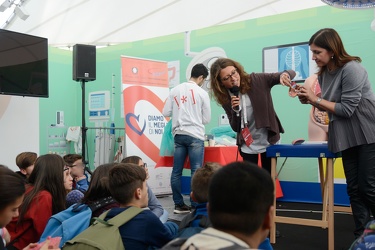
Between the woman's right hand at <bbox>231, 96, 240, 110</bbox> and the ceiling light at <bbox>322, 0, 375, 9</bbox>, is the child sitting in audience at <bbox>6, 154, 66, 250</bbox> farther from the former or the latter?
the ceiling light at <bbox>322, 0, 375, 9</bbox>

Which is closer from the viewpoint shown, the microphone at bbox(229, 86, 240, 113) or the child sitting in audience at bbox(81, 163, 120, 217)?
the child sitting in audience at bbox(81, 163, 120, 217)

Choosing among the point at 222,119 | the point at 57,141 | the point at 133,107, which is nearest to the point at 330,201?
the point at 222,119

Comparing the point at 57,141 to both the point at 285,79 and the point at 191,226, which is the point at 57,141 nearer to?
the point at 285,79

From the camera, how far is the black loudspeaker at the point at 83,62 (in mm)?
5797

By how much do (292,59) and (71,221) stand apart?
12.7 ft

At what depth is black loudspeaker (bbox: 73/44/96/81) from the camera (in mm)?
5797

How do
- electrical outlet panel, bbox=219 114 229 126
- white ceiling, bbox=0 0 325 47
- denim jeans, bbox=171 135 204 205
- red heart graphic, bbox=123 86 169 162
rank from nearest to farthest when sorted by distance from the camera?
denim jeans, bbox=171 135 204 205 → red heart graphic, bbox=123 86 169 162 → electrical outlet panel, bbox=219 114 229 126 → white ceiling, bbox=0 0 325 47

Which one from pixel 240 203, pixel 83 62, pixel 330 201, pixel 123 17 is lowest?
pixel 330 201

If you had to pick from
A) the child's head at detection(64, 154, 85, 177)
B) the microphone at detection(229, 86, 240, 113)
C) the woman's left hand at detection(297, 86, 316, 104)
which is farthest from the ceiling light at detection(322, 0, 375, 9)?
the child's head at detection(64, 154, 85, 177)

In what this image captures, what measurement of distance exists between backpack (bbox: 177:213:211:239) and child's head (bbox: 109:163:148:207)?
31cm

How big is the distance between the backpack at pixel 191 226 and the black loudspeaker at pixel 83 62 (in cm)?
461

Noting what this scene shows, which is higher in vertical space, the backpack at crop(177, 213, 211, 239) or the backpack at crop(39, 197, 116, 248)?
the backpack at crop(177, 213, 211, 239)

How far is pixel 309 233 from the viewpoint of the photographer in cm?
319

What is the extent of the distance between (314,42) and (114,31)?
514cm
